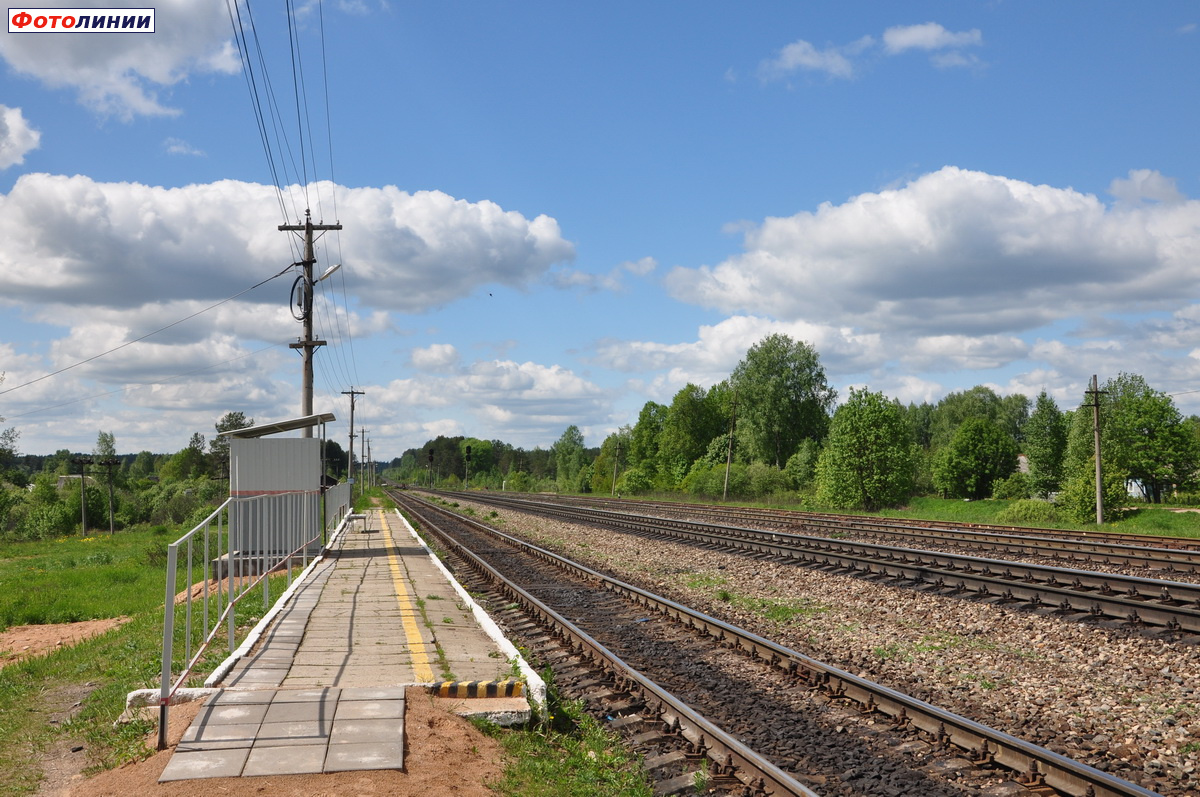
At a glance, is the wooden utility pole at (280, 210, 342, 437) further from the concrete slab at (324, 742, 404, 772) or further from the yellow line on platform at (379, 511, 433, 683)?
the concrete slab at (324, 742, 404, 772)

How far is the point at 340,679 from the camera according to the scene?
306 inches

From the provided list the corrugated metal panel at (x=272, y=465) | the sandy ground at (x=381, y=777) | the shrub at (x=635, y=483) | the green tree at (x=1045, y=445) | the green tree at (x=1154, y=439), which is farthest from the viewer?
the shrub at (x=635, y=483)

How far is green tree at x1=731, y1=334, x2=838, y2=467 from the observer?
80.5 m

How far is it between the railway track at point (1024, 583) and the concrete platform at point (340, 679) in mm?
7442

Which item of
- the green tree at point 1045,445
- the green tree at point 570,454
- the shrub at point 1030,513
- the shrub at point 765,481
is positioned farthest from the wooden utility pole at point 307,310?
the green tree at point 570,454

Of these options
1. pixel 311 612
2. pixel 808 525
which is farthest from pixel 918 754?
pixel 808 525

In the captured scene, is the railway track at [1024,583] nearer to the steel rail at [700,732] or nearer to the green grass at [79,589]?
the steel rail at [700,732]

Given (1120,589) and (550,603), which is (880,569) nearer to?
(1120,589)

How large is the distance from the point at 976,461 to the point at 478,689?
285 ft

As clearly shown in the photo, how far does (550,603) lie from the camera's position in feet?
46.5

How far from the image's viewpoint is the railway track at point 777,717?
5.87 meters

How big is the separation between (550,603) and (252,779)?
9.10 meters

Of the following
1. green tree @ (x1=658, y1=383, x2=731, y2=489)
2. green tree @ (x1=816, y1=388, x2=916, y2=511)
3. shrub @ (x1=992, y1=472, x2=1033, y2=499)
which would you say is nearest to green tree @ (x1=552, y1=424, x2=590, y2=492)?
green tree @ (x1=658, y1=383, x2=731, y2=489)

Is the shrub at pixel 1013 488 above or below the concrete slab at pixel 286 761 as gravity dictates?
below
